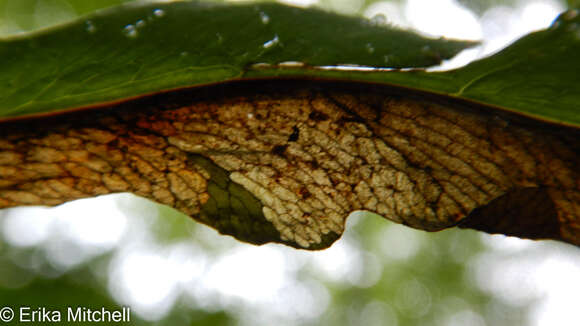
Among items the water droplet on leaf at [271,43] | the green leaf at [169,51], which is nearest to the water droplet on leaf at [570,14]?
the green leaf at [169,51]

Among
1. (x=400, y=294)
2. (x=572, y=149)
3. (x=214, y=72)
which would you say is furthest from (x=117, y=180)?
(x=400, y=294)

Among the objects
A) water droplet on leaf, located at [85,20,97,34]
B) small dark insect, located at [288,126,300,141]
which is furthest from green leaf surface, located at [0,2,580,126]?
small dark insect, located at [288,126,300,141]

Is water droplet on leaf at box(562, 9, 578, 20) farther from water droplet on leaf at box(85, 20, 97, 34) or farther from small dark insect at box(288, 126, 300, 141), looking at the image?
water droplet on leaf at box(85, 20, 97, 34)

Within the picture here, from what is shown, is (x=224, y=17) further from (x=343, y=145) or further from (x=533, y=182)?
(x=533, y=182)

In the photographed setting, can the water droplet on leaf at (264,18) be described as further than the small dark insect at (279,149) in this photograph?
No

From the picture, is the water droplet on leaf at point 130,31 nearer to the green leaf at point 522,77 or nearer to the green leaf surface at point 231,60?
the green leaf surface at point 231,60

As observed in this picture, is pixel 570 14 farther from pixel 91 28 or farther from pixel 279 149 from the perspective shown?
pixel 91 28

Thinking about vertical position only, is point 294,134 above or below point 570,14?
below

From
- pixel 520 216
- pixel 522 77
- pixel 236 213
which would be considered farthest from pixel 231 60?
pixel 520 216
